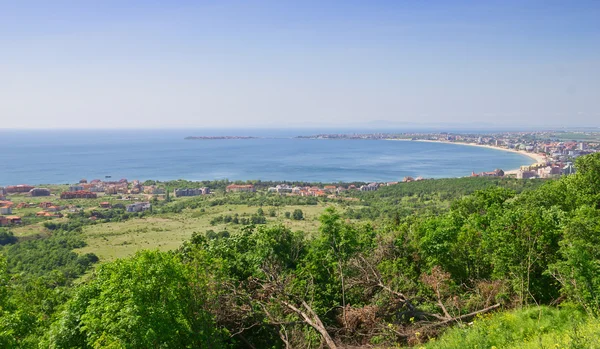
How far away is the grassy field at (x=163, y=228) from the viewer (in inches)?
1356

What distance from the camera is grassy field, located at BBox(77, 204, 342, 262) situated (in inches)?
1356

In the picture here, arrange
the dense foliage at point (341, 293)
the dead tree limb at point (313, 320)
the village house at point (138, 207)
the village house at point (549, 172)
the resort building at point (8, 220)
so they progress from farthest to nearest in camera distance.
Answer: the village house at point (549, 172), the village house at point (138, 207), the resort building at point (8, 220), the dead tree limb at point (313, 320), the dense foliage at point (341, 293)

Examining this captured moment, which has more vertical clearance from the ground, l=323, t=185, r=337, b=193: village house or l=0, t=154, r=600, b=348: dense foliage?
l=0, t=154, r=600, b=348: dense foliage

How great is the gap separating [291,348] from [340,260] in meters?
4.14

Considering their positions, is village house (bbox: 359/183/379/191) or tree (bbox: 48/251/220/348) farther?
village house (bbox: 359/183/379/191)

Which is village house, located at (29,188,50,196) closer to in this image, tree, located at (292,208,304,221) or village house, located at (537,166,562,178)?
tree, located at (292,208,304,221)

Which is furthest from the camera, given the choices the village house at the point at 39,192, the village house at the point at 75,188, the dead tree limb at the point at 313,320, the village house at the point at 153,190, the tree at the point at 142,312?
the village house at the point at 153,190

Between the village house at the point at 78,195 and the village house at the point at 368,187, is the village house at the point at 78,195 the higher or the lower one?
the lower one

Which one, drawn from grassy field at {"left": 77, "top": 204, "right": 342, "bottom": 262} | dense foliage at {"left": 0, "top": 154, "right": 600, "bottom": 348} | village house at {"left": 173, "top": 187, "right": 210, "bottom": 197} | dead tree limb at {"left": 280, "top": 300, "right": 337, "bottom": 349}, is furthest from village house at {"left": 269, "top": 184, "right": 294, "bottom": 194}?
dead tree limb at {"left": 280, "top": 300, "right": 337, "bottom": 349}

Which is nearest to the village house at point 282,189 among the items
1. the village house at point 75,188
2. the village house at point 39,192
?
the village house at point 75,188

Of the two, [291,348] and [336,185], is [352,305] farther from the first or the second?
[336,185]

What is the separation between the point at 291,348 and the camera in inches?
298

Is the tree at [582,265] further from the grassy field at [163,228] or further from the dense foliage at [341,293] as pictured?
the grassy field at [163,228]

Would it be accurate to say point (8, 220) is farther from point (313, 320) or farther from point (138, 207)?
point (313, 320)
